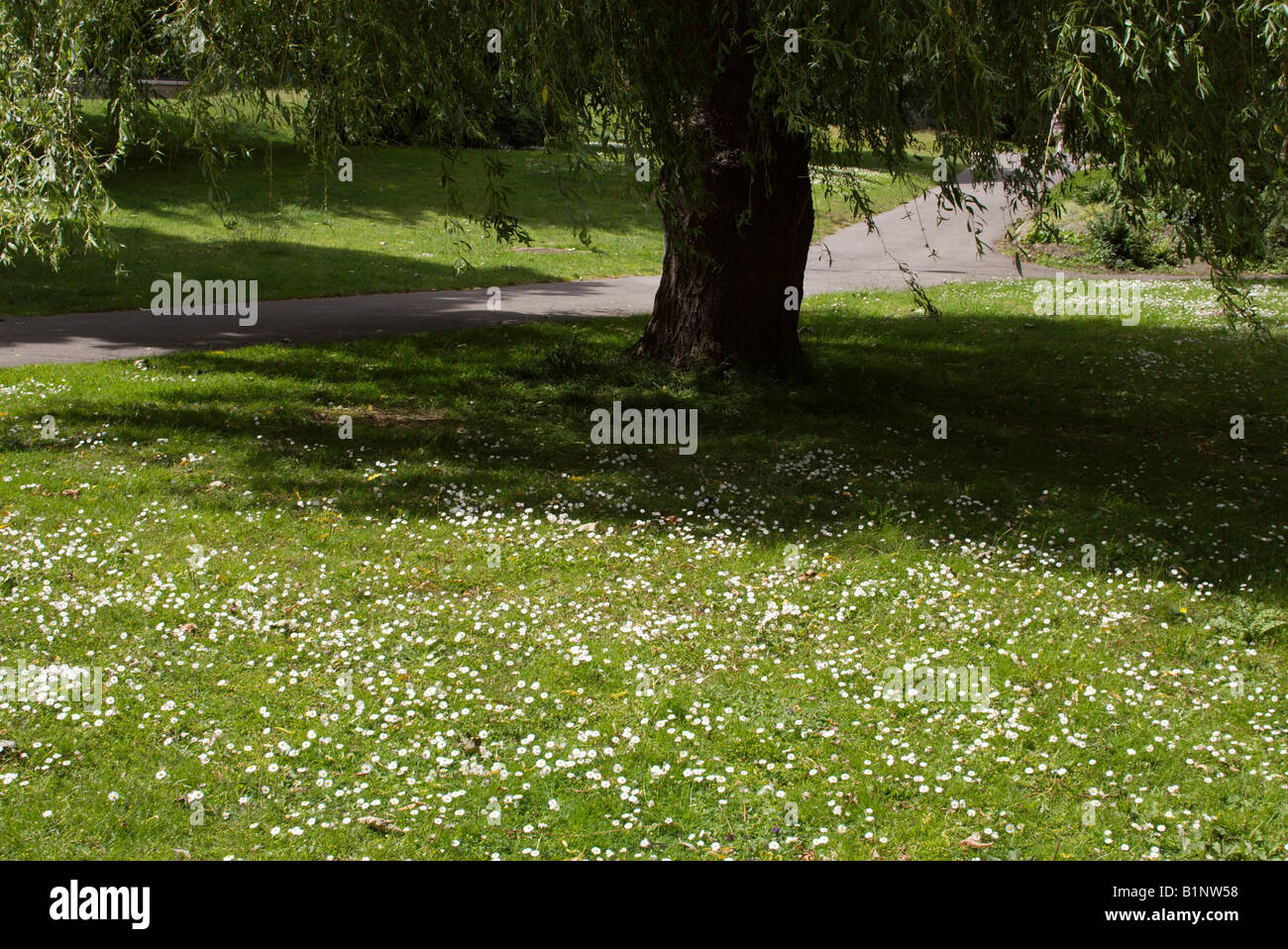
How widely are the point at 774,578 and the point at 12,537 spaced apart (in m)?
5.16

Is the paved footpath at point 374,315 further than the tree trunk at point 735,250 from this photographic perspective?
Yes

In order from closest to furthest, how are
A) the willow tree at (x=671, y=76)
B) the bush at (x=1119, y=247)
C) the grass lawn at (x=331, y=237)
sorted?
the willow tree at (x=671, y=76), the grass lawn at (x=331, y=237), the bush at (x=1119, y=247)

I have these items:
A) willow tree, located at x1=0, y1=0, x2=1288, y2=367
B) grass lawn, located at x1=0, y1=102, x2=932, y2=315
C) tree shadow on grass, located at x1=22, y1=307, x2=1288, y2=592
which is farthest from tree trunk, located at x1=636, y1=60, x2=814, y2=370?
grass lawn, located at x1=0, y1=102, x2=932, y2=315

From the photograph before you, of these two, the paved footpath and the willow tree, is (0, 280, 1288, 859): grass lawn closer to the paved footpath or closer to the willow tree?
the paved footpath

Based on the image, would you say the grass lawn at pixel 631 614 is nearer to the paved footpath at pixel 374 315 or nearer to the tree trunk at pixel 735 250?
the tree trunk at pixel 735 250

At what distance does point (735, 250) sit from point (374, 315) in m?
6.23

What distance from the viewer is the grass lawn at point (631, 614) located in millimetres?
4766

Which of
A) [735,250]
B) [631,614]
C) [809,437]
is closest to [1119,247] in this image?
[735,250]

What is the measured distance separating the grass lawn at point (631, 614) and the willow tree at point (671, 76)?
2127mm

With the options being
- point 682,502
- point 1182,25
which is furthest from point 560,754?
point 1182,25

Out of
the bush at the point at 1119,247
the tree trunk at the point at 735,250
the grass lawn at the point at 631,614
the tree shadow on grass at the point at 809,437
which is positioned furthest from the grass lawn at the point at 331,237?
the bush at the point at 1119,247

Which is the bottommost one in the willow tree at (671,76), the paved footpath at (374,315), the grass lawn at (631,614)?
the grass lawn at (631,614)

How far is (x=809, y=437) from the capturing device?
10.0 metres

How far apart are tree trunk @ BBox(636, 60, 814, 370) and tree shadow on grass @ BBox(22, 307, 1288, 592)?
1.46 feet
